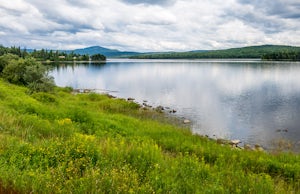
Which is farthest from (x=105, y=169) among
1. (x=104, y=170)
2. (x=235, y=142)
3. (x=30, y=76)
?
(x=30, y=76)

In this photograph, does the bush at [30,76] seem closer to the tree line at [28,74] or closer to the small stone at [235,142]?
the tree line at [28,74]

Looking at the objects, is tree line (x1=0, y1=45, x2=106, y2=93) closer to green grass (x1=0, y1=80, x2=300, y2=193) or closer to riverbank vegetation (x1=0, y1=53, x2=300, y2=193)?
riverbank vegetation (x1=0, y1=53, x2=300, y2=193)

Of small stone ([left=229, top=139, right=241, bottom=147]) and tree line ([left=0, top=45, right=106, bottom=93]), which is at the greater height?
tree line ([left=0, top=45, right=106, bottom=93])

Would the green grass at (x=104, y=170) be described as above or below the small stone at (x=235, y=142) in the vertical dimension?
above

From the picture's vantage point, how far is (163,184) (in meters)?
6.64

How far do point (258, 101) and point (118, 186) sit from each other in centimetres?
4046

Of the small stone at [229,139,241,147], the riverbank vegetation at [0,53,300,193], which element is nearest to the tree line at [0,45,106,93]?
→ the small stone at [229,139,241,147]

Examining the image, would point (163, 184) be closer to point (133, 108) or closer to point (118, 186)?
point (118, 186)

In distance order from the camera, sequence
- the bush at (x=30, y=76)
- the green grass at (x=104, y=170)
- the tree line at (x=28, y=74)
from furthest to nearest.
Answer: the tree line at (x=28, y=74)
the bush at (x=30, y=76)
the green grass at (x=104, y=170)

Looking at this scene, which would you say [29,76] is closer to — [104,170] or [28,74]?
[28,74]

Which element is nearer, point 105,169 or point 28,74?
point 105,169

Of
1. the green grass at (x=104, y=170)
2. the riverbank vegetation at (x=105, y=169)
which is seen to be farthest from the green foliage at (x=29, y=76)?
the green grass at (x=104, y=170)

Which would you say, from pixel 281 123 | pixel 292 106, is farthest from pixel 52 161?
pixel 292 106

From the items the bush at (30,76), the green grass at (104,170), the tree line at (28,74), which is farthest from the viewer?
the tree line at (28,74)
